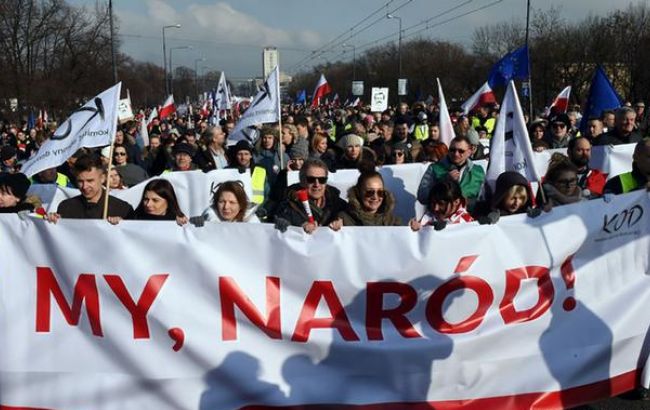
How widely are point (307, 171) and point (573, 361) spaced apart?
2144 millimetres

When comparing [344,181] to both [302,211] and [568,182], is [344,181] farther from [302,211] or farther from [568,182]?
[568,182]

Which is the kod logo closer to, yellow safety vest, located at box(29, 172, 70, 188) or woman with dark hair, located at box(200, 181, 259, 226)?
woman with dark hair, located at box(200, 181, 259, 226)

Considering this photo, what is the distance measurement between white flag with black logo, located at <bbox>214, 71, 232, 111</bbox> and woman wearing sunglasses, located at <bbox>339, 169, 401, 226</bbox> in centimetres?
1055

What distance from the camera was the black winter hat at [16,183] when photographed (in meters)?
4.55

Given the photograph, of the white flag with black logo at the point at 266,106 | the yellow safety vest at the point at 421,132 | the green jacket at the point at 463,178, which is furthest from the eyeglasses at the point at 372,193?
the yellow safety vest at the point at 421,132

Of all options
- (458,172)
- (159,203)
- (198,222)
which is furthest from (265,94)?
(198,222)

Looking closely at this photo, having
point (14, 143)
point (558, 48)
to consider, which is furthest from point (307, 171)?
point (558, 48)

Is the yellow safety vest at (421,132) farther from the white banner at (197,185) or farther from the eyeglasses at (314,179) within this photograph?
the eyeglasses at (314,179)

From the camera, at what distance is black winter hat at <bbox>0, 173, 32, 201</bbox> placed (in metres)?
4.55

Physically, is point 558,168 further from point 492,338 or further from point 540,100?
point 540,100

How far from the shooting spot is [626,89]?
32.7 m

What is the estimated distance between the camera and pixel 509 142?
4.53m

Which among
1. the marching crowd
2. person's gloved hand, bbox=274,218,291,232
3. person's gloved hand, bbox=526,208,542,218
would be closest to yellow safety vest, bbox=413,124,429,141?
the marching crowd

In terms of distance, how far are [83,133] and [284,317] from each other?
1.95m
